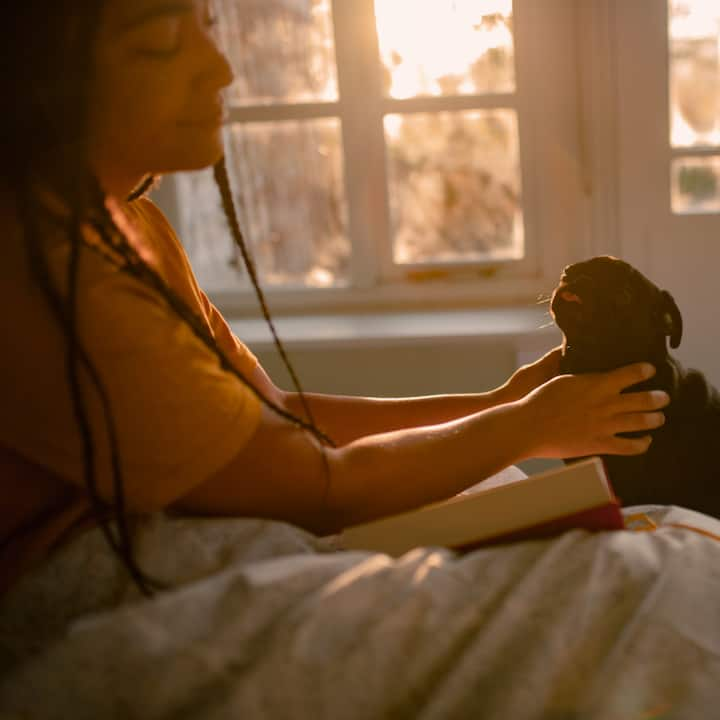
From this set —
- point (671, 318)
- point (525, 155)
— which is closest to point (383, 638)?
point (671, 318)

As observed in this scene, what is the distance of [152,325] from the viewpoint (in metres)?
0.84

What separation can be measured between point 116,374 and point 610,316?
2.23 feet

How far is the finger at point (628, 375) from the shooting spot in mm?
1068

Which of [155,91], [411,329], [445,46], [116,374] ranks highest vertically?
[445,46]

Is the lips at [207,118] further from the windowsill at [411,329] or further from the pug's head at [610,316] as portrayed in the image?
the windowsill at [411,329]

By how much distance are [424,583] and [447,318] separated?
1.41 metres

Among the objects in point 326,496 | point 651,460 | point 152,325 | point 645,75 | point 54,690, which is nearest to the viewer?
point 54,690

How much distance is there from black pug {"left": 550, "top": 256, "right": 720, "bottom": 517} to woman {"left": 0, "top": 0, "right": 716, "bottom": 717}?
33 centimetres

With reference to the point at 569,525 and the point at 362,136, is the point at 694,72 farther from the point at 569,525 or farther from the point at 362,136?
the point at 569,525

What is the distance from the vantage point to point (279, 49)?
2.14m

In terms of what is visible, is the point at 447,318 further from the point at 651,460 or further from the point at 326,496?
the point at 326,496

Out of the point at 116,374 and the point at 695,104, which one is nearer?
the point at 116,374

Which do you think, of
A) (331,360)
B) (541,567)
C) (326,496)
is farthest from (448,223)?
(541,567)

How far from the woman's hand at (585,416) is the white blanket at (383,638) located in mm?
220
